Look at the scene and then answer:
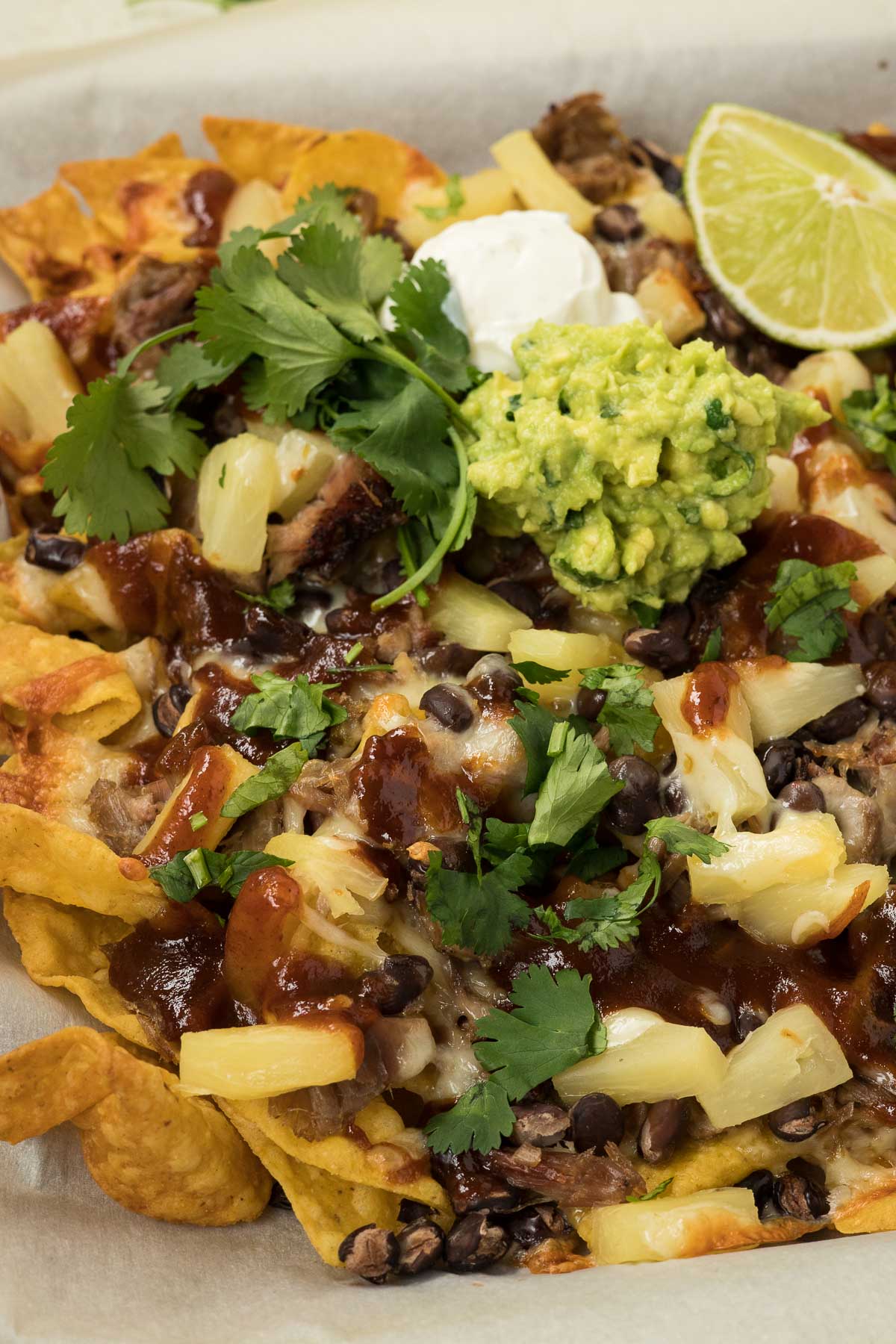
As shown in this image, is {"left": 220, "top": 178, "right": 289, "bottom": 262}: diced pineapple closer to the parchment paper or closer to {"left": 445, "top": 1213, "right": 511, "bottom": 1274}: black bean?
the parchment paper

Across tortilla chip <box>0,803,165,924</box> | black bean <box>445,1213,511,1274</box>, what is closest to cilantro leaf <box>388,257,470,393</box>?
tortilla chip <box>0,803,165,924</box>

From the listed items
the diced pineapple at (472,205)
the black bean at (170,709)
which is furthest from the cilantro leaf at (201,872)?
the diced pineapple at (472,205)

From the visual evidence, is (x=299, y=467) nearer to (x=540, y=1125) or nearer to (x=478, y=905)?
(x=478, y=905)

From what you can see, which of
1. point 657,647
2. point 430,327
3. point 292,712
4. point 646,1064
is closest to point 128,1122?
point 292,712

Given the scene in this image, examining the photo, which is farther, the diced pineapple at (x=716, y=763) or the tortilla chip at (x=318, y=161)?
the tortilla chip at (x=318, y=161)

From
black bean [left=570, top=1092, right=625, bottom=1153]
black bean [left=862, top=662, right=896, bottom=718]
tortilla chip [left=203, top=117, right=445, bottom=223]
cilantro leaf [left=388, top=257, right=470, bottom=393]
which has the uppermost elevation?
tortilla chip [left=203, top=117, right=445, bottom=223]

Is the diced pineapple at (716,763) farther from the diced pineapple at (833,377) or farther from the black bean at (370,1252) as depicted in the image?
the diced pineapple at (833,377)
